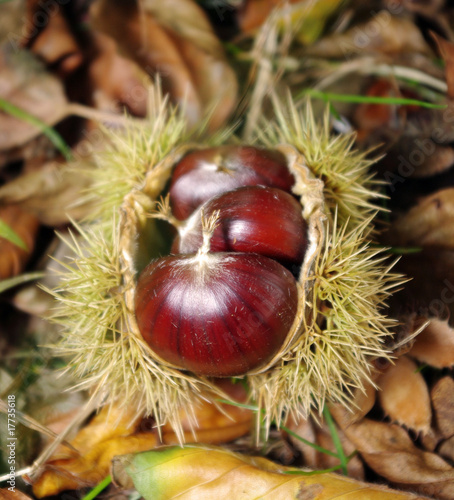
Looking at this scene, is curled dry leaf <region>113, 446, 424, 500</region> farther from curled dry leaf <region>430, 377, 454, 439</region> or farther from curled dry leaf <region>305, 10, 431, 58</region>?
curled dry leaf <region>305, 10, 431, 58</region>

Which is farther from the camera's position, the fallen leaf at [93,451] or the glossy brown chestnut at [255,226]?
the fallen leaf at [93,451]

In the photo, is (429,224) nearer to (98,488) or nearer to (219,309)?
(219,309)

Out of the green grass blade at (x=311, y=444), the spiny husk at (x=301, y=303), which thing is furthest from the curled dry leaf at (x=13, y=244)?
the green grass blade at (x=311, y=444)

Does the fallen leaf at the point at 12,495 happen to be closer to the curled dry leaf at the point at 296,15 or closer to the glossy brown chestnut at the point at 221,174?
the glossy brown chestnut at the point at 221,174

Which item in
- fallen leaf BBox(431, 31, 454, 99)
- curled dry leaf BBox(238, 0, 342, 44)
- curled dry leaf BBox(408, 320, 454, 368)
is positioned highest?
curled dry leaf BBox(238, 0, 342, 44)

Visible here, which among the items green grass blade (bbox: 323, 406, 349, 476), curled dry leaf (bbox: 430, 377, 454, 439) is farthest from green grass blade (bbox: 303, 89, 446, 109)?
green grass blade (bbox: 323, 406, 349, 476)

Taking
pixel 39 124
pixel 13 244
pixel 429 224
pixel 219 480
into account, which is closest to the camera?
pixel 219 480

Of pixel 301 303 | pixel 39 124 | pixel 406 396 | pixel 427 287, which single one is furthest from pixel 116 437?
pixel 39 124
